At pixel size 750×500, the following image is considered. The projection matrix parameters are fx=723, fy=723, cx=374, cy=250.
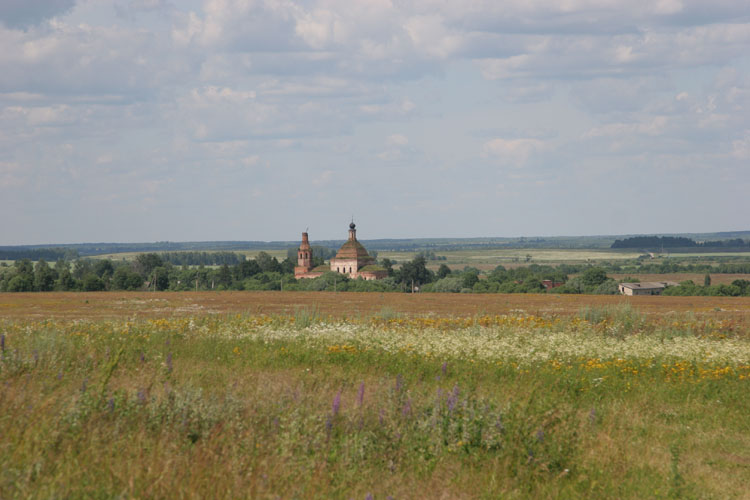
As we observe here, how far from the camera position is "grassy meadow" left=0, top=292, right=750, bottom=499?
647cm

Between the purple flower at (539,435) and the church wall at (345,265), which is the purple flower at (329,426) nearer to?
the purple flower at (539,435)

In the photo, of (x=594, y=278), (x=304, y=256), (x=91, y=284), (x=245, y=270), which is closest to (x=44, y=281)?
(x=91, y=284)

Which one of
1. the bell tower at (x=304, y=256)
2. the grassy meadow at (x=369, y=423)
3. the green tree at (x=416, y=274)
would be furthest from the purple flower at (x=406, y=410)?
the bell tower at (x=304, y=256)

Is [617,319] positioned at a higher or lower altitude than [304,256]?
higher

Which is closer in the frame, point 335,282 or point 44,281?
point 44,281

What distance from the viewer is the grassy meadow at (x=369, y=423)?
6469 millimetres

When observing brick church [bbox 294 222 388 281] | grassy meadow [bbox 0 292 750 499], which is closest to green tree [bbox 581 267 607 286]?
grassy meadow [bbox 0 292 750 499]

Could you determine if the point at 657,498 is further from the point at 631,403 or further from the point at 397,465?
the point at 631,403

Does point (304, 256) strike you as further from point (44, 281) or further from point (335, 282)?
point (44, 281)

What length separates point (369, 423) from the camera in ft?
26.9

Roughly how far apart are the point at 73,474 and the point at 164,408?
193cm

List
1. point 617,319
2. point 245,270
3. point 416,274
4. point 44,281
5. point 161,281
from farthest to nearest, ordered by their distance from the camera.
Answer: point 245,270 < point 416,274 < point 161,281 < point 44,281 < point 617,319

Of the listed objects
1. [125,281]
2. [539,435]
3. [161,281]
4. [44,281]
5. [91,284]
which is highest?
[539,435]

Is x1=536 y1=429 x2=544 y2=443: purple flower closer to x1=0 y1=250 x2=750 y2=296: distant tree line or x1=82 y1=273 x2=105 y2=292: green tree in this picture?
x1=0 y1=250 x2=750 y2=296: distant tree line
